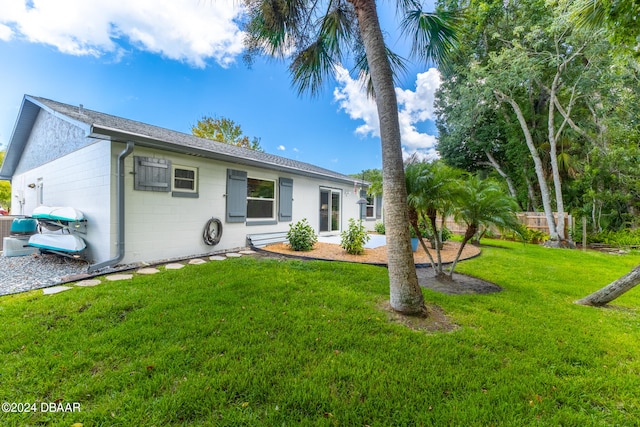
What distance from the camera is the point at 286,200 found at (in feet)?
28.9

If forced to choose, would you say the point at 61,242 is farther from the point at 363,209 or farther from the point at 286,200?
the point at 363,209

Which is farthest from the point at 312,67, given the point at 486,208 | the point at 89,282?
the point at 89,282

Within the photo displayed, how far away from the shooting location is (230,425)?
1601mm

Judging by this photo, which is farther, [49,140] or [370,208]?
[370,208]

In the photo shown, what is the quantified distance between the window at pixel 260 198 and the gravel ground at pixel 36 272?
3.98m

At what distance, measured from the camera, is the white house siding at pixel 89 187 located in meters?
5.23

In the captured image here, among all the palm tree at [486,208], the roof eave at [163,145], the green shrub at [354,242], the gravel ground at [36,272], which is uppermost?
the roof eave at [163,145]

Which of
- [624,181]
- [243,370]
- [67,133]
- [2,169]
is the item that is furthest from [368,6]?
[2,169]

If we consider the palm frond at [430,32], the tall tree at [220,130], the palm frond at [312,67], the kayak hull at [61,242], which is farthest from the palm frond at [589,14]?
the tall tree at [220,130]

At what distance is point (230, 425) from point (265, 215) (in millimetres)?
7017

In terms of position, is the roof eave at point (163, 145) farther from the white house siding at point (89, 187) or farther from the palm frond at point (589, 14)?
the palm frond at point (589, 14)

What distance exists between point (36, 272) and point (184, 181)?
317cm

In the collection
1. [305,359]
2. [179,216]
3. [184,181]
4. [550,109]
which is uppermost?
[550,109]

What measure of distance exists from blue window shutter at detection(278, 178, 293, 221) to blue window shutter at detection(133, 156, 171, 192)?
347 centimetres
